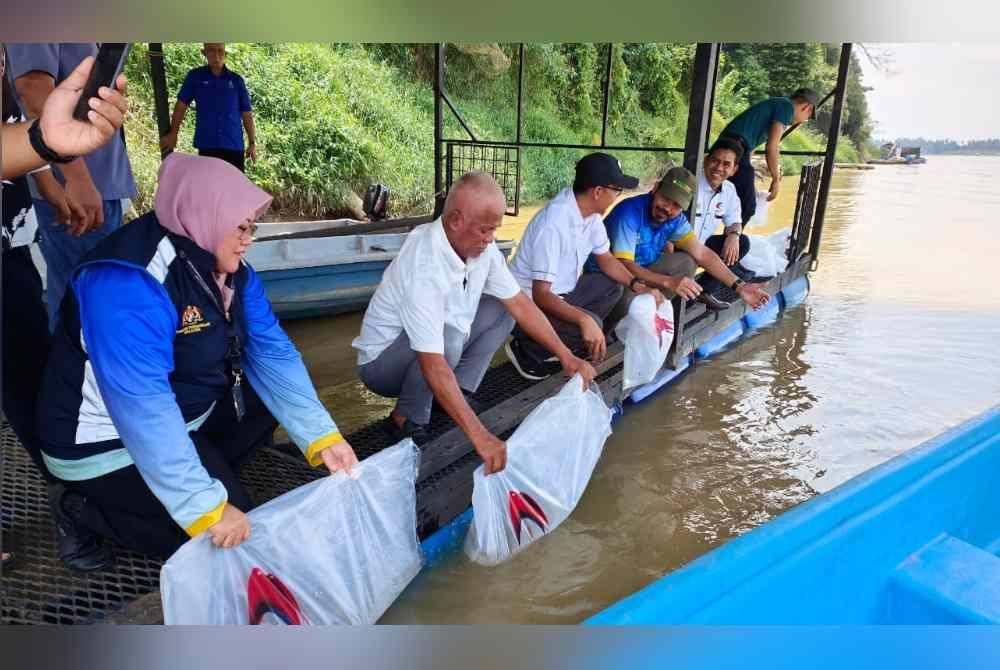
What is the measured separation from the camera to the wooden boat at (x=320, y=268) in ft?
15.4

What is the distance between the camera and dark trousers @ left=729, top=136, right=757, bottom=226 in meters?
5.02

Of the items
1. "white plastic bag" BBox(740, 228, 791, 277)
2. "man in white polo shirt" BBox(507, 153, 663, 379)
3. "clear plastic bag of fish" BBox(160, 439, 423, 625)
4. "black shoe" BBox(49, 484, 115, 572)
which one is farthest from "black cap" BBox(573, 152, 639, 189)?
"white plastic bag" BBox(740, 228, 791, 277)

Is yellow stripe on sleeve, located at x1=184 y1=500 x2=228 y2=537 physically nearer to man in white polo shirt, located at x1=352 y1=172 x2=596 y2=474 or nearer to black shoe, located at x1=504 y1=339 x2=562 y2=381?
man in white polo shirt, located at x1=352 y1=172 x2=596 y2=474

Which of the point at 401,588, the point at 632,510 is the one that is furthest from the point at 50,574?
the point at 632,510

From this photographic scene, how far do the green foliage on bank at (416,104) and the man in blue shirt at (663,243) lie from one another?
15.2 ft

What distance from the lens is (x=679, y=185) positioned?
341cm

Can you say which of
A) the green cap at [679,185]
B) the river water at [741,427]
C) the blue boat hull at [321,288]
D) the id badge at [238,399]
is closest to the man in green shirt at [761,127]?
the river water at [741,427]

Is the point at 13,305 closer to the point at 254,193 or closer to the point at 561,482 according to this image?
the point at 254,193

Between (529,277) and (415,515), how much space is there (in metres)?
1.48

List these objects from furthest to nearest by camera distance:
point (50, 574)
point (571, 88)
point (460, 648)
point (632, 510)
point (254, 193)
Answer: point (571, 88), point (632, 510), point (50, 574), point (254, 193), point (460, 648)

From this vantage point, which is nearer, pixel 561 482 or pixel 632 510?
pixel 561 482

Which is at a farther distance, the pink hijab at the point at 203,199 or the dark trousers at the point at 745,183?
the dark trousers at the point at 745,183

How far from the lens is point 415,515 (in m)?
2.08

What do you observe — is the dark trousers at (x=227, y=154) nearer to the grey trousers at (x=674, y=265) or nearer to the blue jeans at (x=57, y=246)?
the blue jeans at (x=57, y=246)
